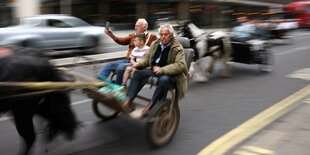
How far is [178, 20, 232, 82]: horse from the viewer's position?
746 cm

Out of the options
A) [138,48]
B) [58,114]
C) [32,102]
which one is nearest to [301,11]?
[138,48]

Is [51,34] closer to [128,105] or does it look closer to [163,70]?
[128,105]

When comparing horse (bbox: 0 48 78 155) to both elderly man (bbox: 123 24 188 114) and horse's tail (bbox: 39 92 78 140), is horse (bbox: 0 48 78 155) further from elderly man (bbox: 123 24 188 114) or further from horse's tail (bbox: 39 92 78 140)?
elderly man (bbox: 123 24 188 114)

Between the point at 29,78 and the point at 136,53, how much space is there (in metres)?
2.12

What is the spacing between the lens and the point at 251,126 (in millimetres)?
4609

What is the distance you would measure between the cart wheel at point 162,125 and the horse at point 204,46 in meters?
2.81

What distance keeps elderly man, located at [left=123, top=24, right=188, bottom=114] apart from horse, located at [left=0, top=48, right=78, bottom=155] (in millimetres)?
801

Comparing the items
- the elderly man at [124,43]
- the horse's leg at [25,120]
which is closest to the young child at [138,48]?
the elderly man at [124,43]

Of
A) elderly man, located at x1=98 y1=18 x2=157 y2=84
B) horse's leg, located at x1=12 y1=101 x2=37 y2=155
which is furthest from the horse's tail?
elderly man, located at x1=98 y1=18 x2=157 y2=84

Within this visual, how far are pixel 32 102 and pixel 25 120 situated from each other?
0.23 meters

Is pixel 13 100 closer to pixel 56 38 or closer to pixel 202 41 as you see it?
pixel 202 41

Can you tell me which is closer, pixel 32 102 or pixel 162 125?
pixel 32 102

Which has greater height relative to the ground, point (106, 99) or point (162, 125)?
point (106, 99)

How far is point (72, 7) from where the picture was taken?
73.7ft
